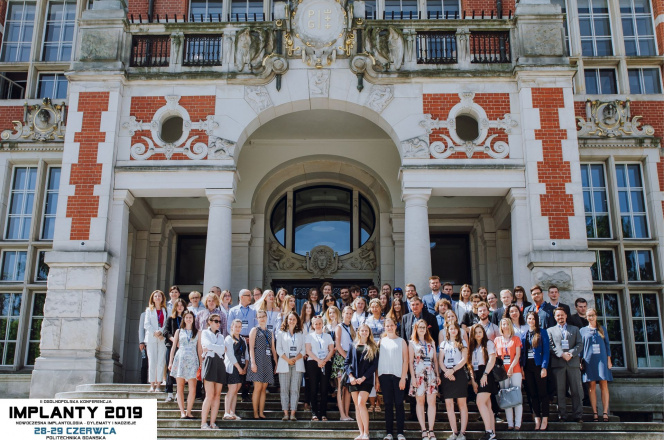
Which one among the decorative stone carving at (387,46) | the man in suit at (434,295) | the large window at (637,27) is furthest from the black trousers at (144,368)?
the large window at (637,27)

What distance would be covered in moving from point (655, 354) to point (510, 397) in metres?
6.27

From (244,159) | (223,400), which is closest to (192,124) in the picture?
(244,159)

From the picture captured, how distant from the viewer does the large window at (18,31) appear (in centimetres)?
1705

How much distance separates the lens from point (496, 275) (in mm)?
16891

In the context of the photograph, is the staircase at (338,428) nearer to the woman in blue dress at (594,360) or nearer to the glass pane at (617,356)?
the woman in blue dress at (594,360)

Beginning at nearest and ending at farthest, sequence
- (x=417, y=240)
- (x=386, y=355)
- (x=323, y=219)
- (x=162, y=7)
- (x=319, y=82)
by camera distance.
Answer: (x=386, y=355) < (x=417, y=240) < (x=319, y=82) < (x=162, y=7) < (x=323, y=219)

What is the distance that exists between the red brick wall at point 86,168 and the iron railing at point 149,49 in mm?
1053

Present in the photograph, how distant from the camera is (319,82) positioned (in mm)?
14883

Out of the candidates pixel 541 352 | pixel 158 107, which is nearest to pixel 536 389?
pixel 541 352

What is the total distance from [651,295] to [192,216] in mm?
10383

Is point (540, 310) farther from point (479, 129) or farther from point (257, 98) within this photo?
point (257, 98)

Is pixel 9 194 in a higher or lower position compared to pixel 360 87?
lower

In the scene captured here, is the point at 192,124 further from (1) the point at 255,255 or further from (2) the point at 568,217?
(2) the point at 568,217

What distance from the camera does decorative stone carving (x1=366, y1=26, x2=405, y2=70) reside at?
1489 cm
